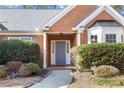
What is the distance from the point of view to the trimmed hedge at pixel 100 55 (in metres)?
11.9

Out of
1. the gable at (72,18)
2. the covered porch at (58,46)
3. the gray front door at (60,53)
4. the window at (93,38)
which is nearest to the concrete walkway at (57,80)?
the covered porch at (58,46)

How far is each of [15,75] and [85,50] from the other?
2.75 m

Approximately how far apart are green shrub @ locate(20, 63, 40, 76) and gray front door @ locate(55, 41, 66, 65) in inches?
47.7

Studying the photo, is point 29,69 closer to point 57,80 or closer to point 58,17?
point 57,80

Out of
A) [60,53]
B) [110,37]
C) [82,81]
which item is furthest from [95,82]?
[60,53]

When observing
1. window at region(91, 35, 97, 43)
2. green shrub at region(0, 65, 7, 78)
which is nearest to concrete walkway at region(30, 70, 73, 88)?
green shrub at region(0, 65, 7, 78)

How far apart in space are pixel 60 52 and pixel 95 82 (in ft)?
11.5

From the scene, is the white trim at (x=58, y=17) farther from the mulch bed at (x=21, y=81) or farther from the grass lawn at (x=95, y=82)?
the grass lawn at (x=95, y=82)

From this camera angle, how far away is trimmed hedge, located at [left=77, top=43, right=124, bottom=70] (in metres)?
11.9

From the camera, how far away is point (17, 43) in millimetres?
12805

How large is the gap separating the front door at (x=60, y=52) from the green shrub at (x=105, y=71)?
1.79 m

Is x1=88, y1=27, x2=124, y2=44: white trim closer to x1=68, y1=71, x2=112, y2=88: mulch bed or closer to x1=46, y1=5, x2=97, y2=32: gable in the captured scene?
x1=46, y1=5, x2=97, y2=32: gable
